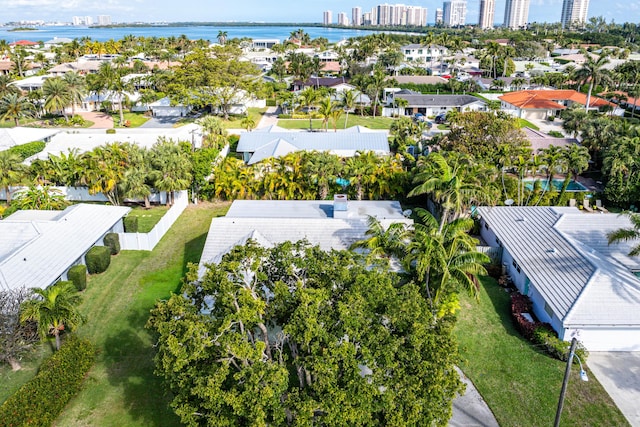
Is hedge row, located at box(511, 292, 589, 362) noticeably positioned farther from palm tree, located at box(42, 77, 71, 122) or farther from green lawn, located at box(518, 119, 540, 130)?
palm tree, located at box(42, 77, 71, 122)

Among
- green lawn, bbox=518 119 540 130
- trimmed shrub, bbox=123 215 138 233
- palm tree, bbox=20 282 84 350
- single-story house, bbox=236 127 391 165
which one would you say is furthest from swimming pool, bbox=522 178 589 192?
palm tree, bbox=20 282 84 350

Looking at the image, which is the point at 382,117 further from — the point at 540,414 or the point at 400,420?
the point at 400,420

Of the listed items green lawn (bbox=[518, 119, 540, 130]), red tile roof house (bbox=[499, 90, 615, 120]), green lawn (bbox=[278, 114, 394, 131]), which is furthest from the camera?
red tile roof house (bbox=[499, 90, 615, 120])

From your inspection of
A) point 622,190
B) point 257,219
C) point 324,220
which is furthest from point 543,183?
point 257,219

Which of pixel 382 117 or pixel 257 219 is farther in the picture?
pixel 382 117

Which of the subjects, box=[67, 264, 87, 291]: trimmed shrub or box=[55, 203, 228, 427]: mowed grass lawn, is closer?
box=[55, 203, 228, 427]: mowed grass lawn

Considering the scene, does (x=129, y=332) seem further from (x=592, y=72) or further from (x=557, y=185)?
(x=592, y=72)
